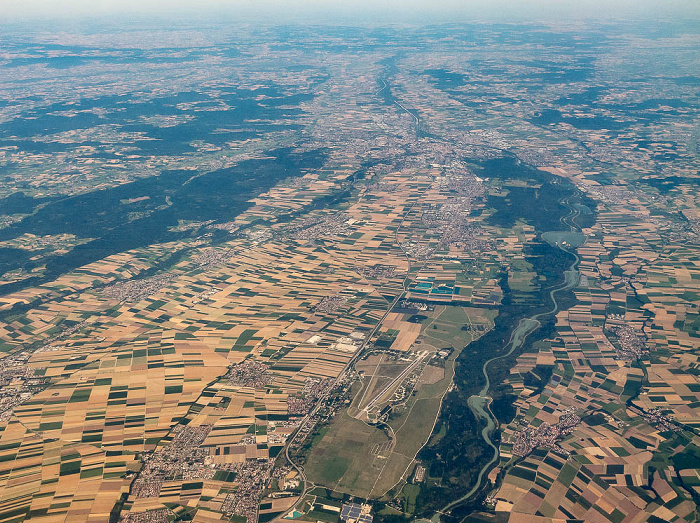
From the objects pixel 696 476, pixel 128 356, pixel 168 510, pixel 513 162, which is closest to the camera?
pixel 168 510

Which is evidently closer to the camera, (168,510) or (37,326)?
(168,510)

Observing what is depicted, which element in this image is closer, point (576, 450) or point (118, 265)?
point (576, 450)

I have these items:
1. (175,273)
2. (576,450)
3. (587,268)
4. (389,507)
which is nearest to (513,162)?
(587,268)

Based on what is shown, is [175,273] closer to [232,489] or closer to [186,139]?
[232,489]

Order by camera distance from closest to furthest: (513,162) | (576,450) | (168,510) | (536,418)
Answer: (168,510) → (576,450) → (536,418) → (513,162)

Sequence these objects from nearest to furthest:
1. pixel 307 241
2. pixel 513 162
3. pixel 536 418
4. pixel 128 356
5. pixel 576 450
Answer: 1. pixel 576 450
2. pixel 536 418
3. pixel 128 356
4. pixel 307 241
5. pixel 513 162

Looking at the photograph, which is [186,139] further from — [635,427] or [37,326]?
[635,427]

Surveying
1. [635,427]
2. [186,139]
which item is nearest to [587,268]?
[635,427]

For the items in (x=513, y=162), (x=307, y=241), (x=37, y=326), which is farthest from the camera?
(x=513, y=162)
